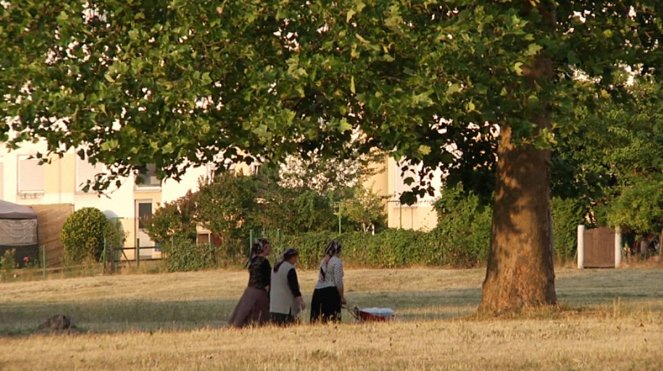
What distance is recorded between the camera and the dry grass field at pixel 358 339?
1766 cm

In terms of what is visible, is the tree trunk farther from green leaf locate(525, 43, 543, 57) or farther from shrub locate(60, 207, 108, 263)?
shrub locate(60, 207, 108, 263)

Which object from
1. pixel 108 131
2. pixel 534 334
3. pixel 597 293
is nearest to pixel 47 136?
pixel 108 131

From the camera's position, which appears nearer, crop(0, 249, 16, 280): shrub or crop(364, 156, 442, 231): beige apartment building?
crop(0, 249, 16, 280): shrub

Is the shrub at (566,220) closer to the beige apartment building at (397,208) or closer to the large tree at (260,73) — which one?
the beige apartment building at (397,208)

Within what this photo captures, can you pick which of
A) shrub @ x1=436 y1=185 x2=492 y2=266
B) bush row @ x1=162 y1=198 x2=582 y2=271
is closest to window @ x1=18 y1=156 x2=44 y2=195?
bush row @ x1=162 y1=198 x2=582 y2=271

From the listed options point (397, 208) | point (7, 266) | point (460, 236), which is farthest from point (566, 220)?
point (7, 266)

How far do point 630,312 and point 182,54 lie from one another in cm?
920

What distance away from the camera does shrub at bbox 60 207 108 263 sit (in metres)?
69.2

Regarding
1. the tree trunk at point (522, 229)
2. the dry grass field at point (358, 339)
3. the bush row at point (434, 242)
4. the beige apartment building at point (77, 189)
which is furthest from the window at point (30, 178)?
the tree trunk at point (522, 229)

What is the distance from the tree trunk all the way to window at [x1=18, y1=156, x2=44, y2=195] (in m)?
54.5

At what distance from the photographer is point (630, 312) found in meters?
26.9

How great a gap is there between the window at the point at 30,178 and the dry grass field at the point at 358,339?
40033mm

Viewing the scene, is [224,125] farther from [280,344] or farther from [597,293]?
[597,293]

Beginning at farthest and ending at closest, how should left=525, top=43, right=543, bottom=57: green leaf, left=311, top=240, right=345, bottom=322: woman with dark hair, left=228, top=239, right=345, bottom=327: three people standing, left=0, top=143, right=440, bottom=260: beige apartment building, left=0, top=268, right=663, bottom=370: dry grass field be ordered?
left=0, top=143, right=440, bottom=260: beige apartment building
left=311, top=240, right=345, bottom=322: woman with dark hair
left=228, top=239, right=345, bottom=327: three people standing
left=525, top=43, right=543, bottom=57: green leaf
left=0, top=268, right=663, bottom=370: dry grass field
